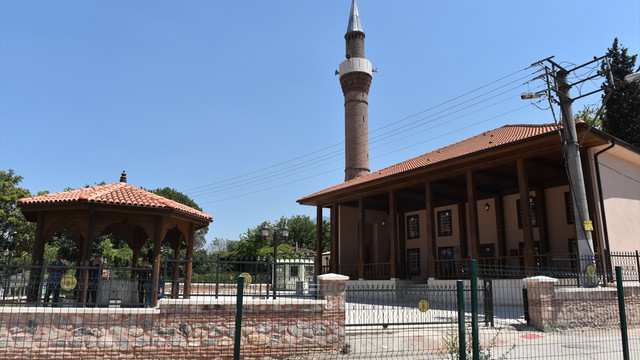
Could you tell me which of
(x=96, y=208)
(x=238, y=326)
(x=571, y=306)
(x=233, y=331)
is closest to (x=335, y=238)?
(x=571, y=306)

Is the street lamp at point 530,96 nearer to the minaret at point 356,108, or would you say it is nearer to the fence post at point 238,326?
the fence post at point 238,326

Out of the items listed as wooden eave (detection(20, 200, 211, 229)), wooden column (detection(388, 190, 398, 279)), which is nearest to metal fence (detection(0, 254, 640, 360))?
wooden eave (detection(20, 200, 211, 229))

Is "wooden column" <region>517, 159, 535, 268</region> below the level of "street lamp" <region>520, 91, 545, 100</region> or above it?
below

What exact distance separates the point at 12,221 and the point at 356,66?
24.2 m

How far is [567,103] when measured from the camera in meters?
12.1

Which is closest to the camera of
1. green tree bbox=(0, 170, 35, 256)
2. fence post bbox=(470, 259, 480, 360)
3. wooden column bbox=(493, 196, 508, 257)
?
fence post bbox=(470, 259, 480, 360)

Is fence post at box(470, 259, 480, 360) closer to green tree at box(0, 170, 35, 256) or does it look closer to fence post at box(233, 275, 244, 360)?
fence post at box(233, 275, 244, 360)

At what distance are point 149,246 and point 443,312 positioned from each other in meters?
30.8

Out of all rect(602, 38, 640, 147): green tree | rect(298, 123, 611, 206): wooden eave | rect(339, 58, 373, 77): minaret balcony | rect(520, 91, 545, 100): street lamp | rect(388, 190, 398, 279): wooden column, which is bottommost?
rect(388, 190, 398, 279): wooden column

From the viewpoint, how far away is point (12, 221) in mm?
26094

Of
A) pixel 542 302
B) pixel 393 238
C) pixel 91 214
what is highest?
pixel 91 214

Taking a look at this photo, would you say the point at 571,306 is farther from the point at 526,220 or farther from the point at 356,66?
the point at 356,66

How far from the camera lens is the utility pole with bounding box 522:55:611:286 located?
1088 cm

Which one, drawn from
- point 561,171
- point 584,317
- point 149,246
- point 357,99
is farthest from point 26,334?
point 149,246
